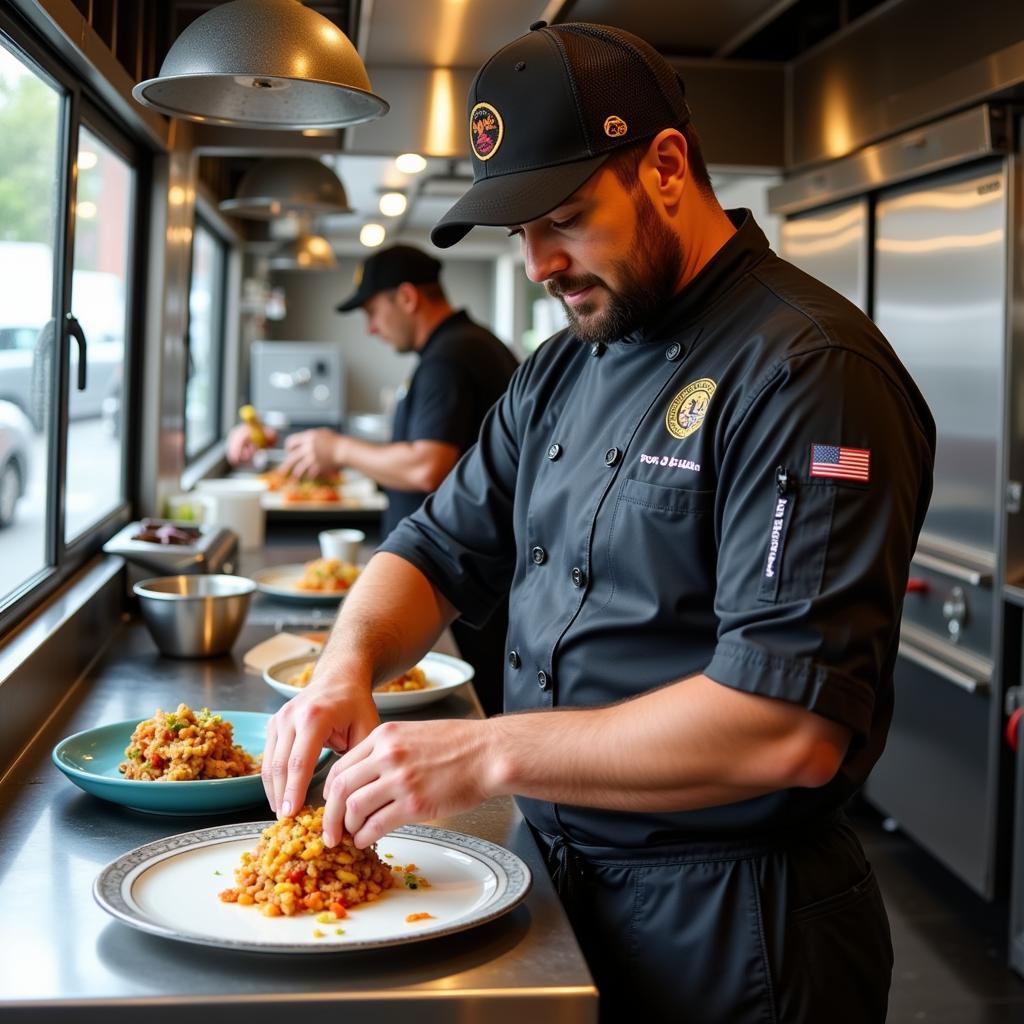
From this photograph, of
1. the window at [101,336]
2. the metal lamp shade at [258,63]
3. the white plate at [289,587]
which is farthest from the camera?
the window at [101,336]

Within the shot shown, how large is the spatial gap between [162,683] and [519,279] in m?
8.54

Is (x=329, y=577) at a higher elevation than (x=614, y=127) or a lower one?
lower

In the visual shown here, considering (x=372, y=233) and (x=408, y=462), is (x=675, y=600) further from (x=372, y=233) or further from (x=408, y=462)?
(x=372, y=233)

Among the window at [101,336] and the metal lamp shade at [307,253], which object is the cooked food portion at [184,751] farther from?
the metal lamp shade at [307,253]

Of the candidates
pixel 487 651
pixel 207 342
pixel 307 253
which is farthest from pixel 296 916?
pixel 207 342

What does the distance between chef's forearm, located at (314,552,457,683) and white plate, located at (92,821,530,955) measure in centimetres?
26

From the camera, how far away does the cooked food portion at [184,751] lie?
5.48 ft

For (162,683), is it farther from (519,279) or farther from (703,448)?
(519,279)

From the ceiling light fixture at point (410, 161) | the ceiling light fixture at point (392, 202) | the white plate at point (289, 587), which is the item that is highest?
the ceiling light fixture at point (392, 202)

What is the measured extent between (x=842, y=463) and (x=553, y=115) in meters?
0.51

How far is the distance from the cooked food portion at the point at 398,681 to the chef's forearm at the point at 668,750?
0.90 metres

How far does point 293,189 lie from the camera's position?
390 cm

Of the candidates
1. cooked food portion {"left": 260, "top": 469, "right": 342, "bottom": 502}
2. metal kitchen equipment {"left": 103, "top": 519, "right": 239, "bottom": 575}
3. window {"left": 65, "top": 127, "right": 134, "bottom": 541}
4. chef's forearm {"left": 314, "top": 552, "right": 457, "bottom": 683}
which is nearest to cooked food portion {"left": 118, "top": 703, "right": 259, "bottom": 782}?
chef's forearm {"left": 314, "top": 552, "right": 457, "bottom": 683}

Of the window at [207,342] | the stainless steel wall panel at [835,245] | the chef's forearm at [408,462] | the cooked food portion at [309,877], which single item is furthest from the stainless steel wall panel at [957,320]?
the window at [207,342]
